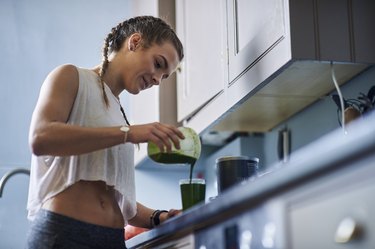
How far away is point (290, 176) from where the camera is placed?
0.98m

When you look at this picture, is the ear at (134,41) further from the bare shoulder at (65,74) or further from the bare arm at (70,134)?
the bare arm at (70,134)

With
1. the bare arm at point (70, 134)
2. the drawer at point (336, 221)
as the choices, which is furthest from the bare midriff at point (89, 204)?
the drawer at point (336, 221)

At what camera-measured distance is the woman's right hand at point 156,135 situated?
4.93ft

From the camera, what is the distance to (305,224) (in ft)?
3.22

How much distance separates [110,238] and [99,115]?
0.31m

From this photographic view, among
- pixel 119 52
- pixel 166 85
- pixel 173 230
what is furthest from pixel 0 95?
pixel 173 230

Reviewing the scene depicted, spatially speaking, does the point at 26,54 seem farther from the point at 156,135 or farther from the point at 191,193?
the point at 156,135

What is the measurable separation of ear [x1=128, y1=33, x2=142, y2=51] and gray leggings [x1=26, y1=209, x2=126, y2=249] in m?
0.51

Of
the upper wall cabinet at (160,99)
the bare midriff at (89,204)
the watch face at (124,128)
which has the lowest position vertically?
the bare midriff at (89,204)

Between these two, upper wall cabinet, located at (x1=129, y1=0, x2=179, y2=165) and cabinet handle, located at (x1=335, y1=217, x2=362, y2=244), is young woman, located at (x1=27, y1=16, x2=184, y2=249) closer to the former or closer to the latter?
cabinet handle, located at (x1=335, y1=217, x2=362, y2=244)

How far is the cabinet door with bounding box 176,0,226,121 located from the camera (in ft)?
7.59

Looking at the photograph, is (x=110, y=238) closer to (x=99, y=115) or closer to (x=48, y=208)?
(x=48, y=208)

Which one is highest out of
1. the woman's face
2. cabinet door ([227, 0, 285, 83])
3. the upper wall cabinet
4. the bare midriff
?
the upper wall cabinet

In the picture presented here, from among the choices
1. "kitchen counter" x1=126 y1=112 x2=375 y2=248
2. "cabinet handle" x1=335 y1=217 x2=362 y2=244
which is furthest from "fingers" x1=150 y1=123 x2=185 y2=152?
"cabinet handle" x1=335 y1=217 x2=362 y2=244
